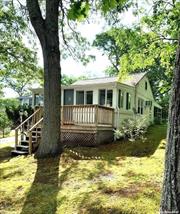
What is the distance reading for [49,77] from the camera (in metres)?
11.5

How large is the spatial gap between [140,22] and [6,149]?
9910mm

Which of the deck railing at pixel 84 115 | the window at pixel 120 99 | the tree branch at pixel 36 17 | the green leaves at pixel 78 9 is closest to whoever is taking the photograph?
→ the green leaves at pixel 78 9

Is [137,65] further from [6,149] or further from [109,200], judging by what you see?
[109,200]

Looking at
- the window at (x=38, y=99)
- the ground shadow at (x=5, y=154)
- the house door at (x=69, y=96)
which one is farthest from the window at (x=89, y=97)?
the ground shadow at (x=5, y=154)

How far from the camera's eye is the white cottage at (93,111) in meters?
A: 14.8

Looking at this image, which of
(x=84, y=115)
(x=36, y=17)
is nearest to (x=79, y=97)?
(x=84, y=115)

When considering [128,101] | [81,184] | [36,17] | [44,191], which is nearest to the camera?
[44,191]

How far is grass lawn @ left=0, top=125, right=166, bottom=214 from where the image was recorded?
244 inches

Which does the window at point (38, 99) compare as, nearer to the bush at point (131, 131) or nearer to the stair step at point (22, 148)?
the bush at point (131, 131)

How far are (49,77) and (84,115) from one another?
4.24 meters

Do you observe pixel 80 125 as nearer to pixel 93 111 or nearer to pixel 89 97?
pixel 93 111

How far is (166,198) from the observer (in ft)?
12.0

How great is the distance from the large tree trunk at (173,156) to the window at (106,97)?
51.3 feet

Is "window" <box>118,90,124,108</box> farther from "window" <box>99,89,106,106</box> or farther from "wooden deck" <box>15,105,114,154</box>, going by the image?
"wooden deck" <box>15,105,114,154</box>
